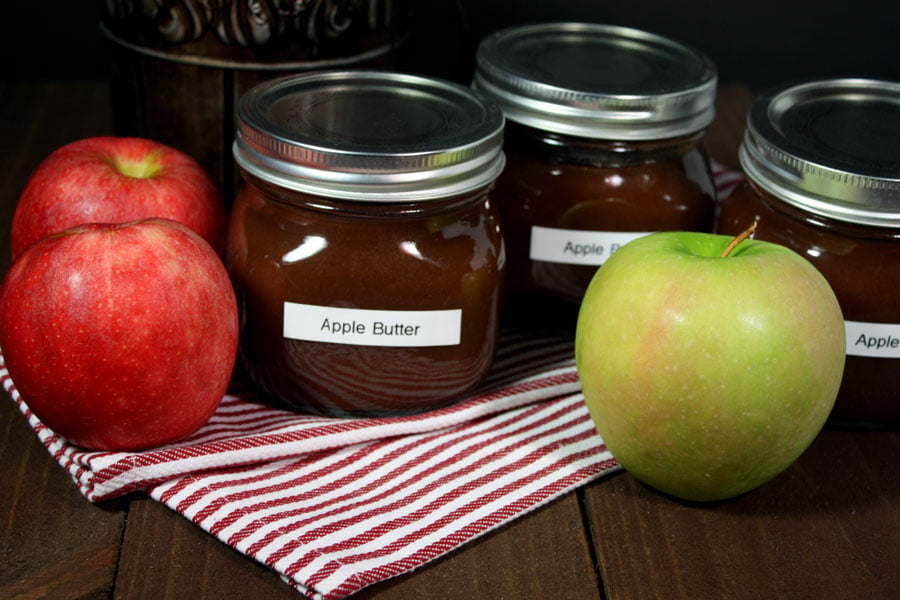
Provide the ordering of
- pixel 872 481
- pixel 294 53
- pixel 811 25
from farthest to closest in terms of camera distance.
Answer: pixel 811 25, pixel 294 53, pixel 872 481

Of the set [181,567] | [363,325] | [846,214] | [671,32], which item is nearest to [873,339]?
[846,214]

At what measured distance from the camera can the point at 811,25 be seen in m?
1.35

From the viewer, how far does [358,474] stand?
75 centimetres

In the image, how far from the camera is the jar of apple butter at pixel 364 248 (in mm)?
733

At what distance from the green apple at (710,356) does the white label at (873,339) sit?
7 cm

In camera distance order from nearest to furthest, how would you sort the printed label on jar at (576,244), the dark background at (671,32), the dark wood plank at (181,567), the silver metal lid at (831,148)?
the dark wood plank at (181,567) < the silver metal lid at (831,148) < the printed label on jar at (576,244) < the dark background at (671,32)

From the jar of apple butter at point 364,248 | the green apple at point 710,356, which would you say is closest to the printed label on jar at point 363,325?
the jar of apple butter at point 364,248

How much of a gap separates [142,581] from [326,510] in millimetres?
117

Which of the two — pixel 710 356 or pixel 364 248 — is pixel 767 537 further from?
pixel 364 248

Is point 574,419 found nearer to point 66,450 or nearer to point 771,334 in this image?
point 771,334

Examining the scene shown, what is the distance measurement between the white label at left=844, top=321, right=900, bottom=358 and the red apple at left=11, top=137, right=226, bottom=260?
0.45 metres

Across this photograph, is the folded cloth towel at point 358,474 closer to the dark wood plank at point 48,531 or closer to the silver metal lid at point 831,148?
the dark wood plank at point 48,531

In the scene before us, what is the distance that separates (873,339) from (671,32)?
2.13 feet

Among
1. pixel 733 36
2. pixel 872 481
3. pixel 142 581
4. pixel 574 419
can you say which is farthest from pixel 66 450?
pixel 733 36
